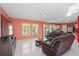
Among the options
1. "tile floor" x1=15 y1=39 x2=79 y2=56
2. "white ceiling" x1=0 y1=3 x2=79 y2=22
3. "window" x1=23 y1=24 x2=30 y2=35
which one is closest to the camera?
"white ceiling" x1=0 y1=3 x2=79 y2=22

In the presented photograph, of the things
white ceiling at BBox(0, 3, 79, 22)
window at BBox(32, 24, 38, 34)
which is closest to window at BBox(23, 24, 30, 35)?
window at BBox(32, 24, 38, 34)

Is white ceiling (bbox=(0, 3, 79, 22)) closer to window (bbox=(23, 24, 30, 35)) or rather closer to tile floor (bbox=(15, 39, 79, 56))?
window (bbox=(23, 24, 30, 35))

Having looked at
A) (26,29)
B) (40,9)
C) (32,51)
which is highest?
(40,9)

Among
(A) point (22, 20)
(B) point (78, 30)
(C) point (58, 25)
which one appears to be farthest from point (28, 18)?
(B) point (78, 30)

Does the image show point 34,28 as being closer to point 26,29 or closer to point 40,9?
point 26,29

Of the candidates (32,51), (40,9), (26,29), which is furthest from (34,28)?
(32,51)

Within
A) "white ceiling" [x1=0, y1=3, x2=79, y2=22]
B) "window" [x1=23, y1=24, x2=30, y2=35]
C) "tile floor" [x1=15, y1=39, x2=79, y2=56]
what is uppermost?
"white ceiling" [x1=0, y1=3, x2=79, y2=22]

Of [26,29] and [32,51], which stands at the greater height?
[26,29]

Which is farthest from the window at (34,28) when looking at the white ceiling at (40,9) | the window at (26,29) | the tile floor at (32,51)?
the tile floor at (32,51)

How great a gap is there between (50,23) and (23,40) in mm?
2375

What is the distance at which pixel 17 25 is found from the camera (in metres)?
5.96

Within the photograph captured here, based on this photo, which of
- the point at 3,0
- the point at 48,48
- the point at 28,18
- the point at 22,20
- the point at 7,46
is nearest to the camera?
the point at 3,0

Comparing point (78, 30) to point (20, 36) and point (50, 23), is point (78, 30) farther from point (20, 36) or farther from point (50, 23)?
point (20, 36)

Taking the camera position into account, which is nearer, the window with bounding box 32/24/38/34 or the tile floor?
the tile floor
